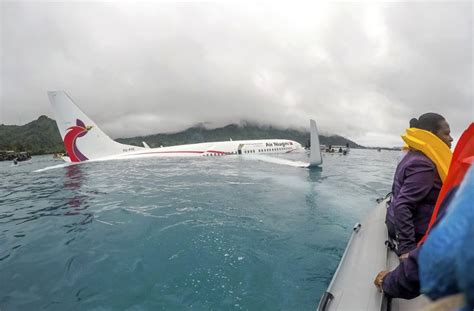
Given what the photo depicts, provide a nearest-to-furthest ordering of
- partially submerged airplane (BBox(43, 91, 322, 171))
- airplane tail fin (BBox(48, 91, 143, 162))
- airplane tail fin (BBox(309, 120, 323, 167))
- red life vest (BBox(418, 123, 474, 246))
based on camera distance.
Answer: red life vest (BBox(418, 123, 474, 246)) < airplane tail fin (BBox(309, 120, 323, 167)) < partially submerged airplane (BBox(43, 91, 322, 171)) < airplane tail fin (BBox(48, 91, 143, 162))

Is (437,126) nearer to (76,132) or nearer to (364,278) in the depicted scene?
(364,278)

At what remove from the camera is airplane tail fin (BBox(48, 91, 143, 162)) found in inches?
977

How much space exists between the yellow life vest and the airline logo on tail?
30.3m

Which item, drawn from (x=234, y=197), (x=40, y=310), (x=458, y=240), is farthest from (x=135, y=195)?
(x=458, y=240)

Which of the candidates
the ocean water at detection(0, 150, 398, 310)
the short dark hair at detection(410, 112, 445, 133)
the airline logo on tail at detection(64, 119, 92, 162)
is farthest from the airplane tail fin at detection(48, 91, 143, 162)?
the short dark hair at detection(410, 112, 445, 133)

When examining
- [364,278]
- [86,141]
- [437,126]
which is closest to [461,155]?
[437,126]

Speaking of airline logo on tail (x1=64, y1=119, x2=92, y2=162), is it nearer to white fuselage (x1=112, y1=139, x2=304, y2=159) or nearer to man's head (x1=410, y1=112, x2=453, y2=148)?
white fuselage (x1=112, y1=139, x2=304, y2=159)

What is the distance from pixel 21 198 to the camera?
1105 cm

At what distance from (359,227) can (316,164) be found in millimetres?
13820

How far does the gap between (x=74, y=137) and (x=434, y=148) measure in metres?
30.9

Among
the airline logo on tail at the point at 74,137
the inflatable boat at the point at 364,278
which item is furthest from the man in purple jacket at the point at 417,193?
the airline logo on tail at the point at 74,137

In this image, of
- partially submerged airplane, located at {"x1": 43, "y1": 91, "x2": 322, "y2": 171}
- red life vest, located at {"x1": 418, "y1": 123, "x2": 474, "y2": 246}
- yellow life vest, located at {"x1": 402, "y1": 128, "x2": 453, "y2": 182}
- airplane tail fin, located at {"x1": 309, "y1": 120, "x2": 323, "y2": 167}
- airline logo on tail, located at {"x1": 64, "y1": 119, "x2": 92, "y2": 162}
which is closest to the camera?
red life vest, located at {"x1": 418, "y1": 123, "x2": 474, "y2": 246}

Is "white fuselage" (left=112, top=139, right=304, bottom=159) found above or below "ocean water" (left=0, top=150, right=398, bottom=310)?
above

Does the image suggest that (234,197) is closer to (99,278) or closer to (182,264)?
(182,264)
